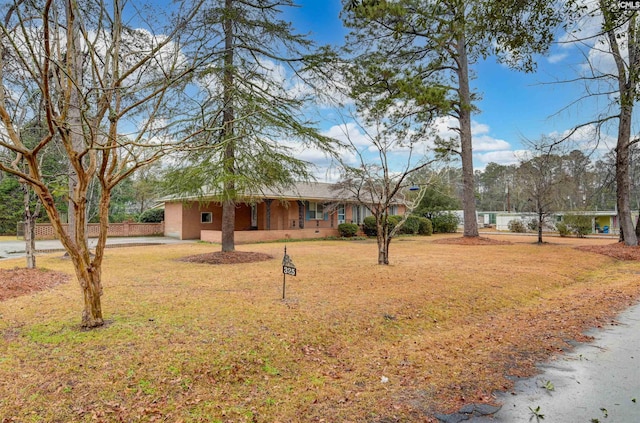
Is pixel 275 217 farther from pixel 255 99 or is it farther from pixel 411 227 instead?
pixel 255 99

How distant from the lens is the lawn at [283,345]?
315cm

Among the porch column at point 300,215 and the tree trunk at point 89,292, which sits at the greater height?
the porch column at point 300,215

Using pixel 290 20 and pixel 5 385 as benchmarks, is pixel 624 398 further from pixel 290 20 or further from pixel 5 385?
pixel 290 20

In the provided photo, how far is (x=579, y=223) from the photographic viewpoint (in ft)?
79.9

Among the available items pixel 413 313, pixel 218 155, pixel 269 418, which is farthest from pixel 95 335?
pixel 218 155

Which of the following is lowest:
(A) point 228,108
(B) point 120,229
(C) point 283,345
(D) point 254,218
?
(C) point 283,345

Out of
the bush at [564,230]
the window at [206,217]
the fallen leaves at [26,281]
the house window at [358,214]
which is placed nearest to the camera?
the fallen leaves at [26,281]

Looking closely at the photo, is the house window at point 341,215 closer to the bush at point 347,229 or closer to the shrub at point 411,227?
the bush at point 347,229

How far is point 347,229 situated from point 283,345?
2059 cm

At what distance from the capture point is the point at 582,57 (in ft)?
31.9

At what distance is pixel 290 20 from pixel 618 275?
38.4 ft

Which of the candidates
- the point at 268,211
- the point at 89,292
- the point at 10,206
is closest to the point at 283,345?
the point at 89,292

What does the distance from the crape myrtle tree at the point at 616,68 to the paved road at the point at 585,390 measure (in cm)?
365

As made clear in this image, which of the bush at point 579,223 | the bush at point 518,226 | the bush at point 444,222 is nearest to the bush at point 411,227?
the bush at point 444,222
